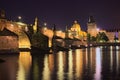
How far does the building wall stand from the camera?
244 ft

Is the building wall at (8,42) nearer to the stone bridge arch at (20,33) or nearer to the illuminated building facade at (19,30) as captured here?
the illuminated building facade at (19,30)

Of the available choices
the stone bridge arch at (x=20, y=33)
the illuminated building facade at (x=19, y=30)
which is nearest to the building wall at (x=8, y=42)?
the illuminated building facade at (x=19, y=30)

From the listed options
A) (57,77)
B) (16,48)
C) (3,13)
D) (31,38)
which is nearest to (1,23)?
(3,13)

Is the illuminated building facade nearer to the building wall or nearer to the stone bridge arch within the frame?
the stone bridge arch

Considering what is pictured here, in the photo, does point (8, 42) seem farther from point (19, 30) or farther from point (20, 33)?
point (20, 33)

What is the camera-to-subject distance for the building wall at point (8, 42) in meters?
74.4

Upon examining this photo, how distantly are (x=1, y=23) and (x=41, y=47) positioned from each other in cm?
1108

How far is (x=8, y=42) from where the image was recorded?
246ft

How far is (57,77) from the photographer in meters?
31.5

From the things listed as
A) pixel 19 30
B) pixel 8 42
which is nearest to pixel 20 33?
pixel 19 30

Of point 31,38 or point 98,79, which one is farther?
point 31,38

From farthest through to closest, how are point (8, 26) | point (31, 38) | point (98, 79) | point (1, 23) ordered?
1. point (31, 38)
2. point (8, 26)
3. point (1, 23)
4. point (98, 79)

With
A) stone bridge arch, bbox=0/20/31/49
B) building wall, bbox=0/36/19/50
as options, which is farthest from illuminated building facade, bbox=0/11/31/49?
building wall, bbox=0/36/19/50

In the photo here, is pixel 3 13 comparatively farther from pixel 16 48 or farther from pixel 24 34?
pixel 24 34
